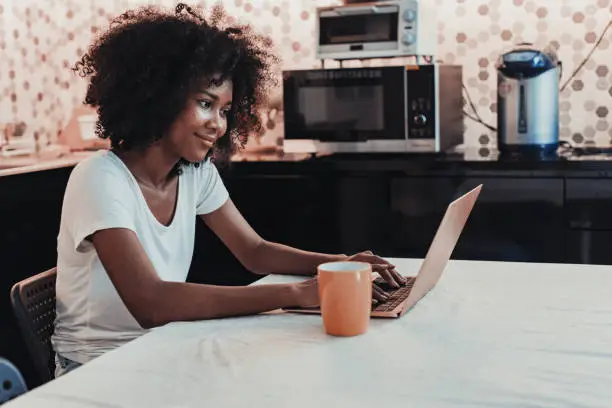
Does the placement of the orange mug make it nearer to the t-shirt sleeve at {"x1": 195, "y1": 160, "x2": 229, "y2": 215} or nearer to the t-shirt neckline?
the t-shirt neckline

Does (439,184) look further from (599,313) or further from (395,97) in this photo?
(599,313)

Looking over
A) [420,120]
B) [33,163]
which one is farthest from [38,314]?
[420,120]

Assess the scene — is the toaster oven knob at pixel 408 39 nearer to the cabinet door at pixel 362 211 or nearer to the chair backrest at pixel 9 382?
the cabinet door at pixel 362 211

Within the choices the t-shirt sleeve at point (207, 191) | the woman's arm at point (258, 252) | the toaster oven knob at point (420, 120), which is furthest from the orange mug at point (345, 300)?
the toaster oven knob at point (420, 120)

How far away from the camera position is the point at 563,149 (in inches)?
112

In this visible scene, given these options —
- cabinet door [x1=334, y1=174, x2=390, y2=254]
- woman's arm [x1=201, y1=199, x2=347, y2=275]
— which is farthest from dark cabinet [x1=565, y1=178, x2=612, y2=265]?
woman's arm [x1=201, y1=199, x2=347, y2=275]

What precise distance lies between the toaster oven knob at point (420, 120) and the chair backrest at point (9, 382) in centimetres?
179

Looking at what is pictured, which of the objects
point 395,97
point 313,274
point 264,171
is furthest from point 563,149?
point 313,274

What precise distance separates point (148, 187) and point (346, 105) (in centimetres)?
126

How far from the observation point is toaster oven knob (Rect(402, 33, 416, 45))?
2.72 m

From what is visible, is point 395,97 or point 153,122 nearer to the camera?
point 153,122

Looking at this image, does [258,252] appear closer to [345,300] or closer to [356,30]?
[345,300]

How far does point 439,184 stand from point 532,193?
0.29 metres

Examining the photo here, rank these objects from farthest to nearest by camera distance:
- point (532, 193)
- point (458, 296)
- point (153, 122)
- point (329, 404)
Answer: point (532, 193)
point (153, 122)
point (458, 296)
point (329, 404)
